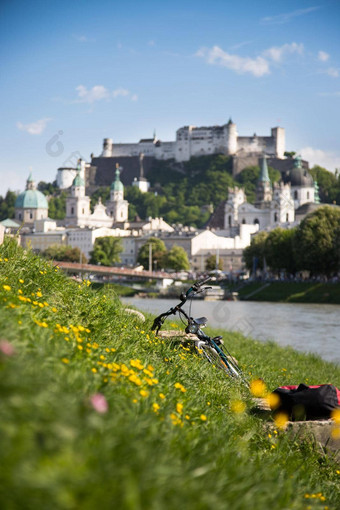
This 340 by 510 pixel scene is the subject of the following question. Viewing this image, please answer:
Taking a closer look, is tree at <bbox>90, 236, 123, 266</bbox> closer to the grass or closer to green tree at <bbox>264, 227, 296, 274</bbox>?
green tree at <bbox>264, 227, 296, 274</bbox>

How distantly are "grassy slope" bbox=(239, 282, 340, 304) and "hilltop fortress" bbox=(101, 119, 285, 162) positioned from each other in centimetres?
9489

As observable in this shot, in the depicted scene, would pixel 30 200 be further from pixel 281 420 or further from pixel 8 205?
pixel 281 420

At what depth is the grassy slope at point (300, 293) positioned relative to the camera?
179 ft

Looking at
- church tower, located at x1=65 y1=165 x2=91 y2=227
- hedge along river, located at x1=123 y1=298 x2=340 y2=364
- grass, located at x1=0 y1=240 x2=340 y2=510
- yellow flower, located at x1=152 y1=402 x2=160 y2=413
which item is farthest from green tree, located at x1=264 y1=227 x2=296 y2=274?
church tower, located at x1=65 y1=165 x2=91 y2=227

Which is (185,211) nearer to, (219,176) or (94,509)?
(219,176)

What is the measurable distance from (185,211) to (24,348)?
151057mm

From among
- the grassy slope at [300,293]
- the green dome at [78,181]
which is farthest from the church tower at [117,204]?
the grassy slope at [300,293]

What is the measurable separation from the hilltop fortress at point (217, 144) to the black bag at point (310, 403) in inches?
5993

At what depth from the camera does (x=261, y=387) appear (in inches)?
246

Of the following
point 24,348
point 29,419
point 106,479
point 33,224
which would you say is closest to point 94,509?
point 106,479

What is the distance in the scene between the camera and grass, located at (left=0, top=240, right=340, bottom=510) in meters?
2.46

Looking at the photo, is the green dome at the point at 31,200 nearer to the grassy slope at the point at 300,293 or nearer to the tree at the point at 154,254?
the tree at the point at 154,254

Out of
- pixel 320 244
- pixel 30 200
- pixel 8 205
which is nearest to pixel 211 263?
pixel 30 200

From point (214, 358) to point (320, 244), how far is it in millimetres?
54463
